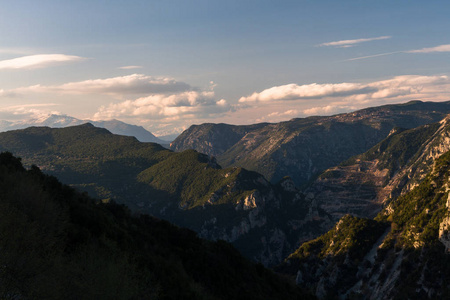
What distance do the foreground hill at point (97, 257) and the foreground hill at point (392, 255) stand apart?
45.4 metres

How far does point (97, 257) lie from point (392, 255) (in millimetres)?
132837

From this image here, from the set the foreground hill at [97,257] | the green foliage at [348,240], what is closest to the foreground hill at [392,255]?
the green foliage at [348,240]

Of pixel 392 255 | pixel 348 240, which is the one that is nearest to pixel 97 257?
pixel 392 255

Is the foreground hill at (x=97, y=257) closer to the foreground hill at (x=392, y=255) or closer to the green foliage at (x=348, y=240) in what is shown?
the foreground hill at (x=392, y=255)

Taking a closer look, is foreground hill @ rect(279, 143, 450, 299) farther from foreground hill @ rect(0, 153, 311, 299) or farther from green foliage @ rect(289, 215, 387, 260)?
foreground hill @ rect(0, 153, 311, 299)

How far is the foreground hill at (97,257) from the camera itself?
91.5ft

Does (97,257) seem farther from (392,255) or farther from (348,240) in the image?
(348,240)

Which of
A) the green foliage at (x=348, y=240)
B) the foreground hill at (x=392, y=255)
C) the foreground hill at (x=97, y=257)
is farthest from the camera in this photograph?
the green foliage at (x=348, y=240)

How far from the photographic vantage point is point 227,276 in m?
80.2

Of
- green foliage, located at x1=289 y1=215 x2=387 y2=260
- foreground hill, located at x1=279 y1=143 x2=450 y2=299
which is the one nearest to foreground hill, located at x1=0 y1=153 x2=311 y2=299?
foreground hill, located at x1=279 y1=143 x2=450 y2=299

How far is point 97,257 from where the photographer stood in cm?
3916

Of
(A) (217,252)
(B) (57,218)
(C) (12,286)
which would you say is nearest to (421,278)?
(A) (217,252)

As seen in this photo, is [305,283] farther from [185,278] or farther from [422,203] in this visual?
[185,278]

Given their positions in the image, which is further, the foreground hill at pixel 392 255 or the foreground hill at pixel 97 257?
the foreground hill at pixel 392 255
